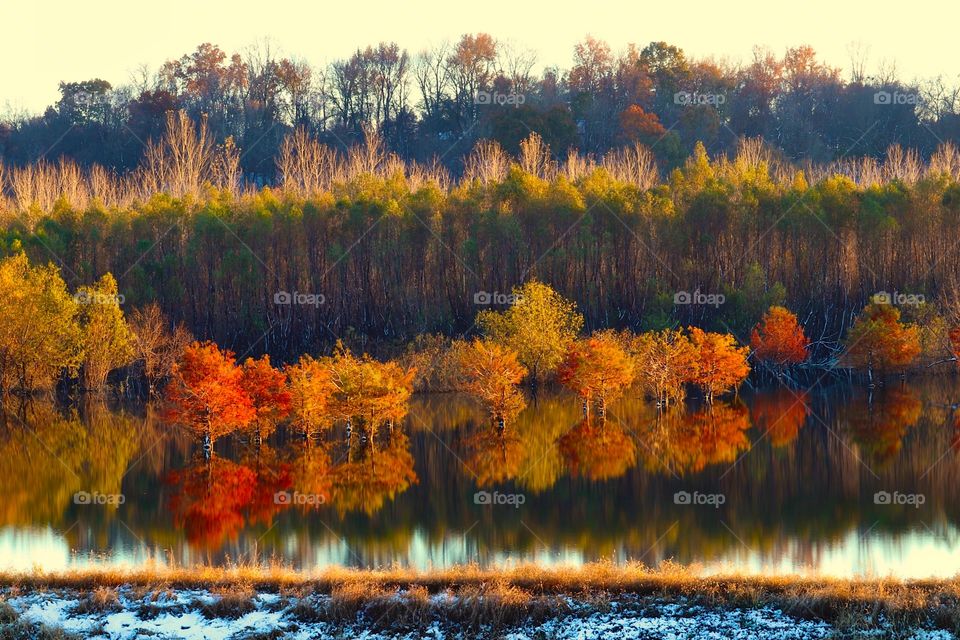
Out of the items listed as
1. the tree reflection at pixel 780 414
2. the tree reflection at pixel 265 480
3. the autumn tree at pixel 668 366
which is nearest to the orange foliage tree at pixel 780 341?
the tree reflection at pixel 780 414

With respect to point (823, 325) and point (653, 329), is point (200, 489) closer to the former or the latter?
point (653, 329)

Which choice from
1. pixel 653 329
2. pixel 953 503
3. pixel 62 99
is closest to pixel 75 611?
pixel 953 503

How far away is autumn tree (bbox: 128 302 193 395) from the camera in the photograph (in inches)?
1713

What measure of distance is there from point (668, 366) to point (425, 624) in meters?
23.3

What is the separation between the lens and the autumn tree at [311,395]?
30.2m

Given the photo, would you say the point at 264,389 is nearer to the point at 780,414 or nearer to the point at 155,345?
the point at 155,345

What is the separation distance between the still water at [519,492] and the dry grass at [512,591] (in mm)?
1787

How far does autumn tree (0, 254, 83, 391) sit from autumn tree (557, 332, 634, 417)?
2054 centimetres

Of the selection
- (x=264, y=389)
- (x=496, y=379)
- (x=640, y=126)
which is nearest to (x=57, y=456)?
(x=264, y=389)

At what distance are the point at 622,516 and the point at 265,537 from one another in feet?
25.1

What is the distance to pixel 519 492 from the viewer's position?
25188mm

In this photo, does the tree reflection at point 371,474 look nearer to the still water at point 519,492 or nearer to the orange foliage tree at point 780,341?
the still water at point 519,492

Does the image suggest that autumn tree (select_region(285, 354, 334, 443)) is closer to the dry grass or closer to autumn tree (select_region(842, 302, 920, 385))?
the dry grass

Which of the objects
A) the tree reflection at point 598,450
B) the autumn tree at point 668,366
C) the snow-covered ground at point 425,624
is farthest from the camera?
the autumn tree at point 668,366
